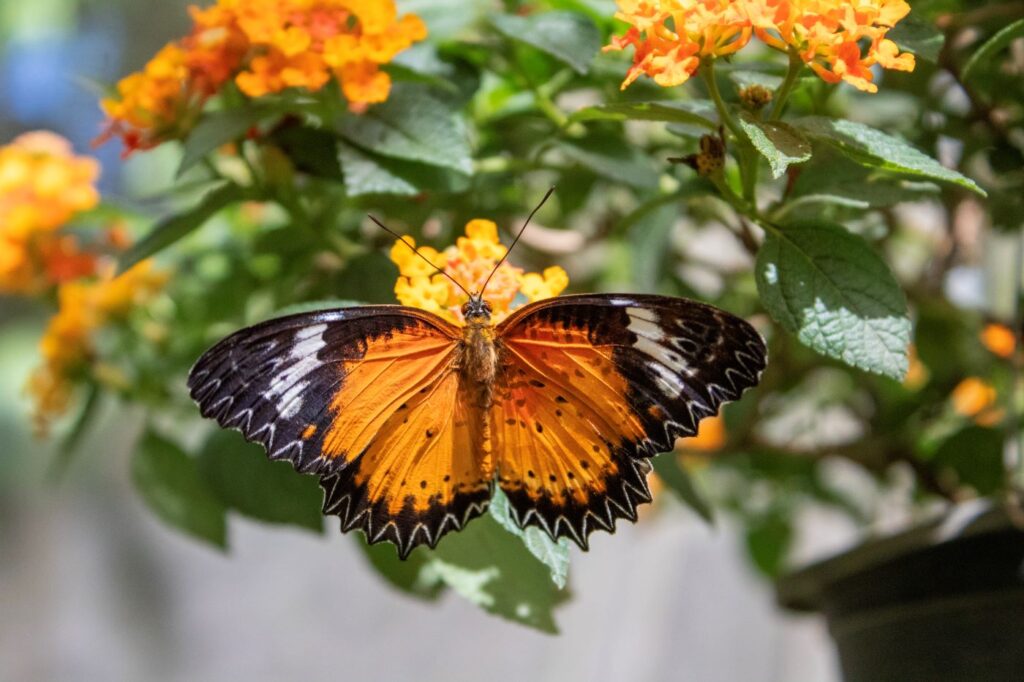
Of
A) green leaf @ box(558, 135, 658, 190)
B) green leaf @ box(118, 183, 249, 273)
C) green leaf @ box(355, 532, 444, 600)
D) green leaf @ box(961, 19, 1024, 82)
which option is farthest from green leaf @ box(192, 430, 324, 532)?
green leaf @ box(961, 19, 1024, 82)

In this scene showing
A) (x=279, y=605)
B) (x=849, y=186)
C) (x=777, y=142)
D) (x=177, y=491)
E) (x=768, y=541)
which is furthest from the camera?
(x=279, y=605)

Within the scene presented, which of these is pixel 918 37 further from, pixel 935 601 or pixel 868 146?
pixel 935 601

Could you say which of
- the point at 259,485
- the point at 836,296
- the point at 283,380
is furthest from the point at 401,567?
the point at 836,296

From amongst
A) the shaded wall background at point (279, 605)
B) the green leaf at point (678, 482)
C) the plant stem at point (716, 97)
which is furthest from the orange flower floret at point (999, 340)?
the shaded wall background at point (279, 605)

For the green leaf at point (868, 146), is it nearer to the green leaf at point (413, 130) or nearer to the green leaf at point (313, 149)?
the green leaf at point (413, 130)

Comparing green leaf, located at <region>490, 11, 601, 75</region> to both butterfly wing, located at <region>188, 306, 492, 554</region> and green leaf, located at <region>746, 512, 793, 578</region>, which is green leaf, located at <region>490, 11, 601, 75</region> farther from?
green leaf, located at <region>746, 512, 793, 578</region>

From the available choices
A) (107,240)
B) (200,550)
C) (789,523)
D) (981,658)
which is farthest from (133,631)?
(981,658)
